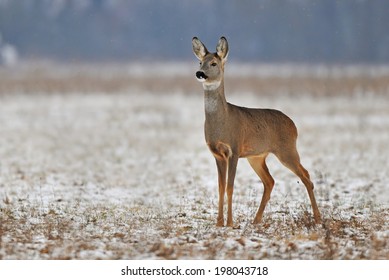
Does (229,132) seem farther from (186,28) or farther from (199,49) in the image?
(186,28)

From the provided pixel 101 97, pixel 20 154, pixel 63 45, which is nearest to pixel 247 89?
pixel 101 97

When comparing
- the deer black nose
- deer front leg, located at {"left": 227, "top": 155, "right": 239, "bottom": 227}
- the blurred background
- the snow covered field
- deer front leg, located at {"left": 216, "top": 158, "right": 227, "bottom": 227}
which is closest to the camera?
the snow covered field

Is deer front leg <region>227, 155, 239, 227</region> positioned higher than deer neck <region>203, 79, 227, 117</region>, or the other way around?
deer neck <region>203, 79, 227, 117</region>

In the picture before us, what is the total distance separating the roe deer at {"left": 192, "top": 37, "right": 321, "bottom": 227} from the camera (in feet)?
34.0

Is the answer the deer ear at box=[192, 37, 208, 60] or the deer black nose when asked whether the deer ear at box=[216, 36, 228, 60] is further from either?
the deer black nose

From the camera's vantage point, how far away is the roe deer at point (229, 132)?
1036 cm

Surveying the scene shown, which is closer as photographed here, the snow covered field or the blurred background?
the snow covered field

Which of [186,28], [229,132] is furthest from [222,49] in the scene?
[186,28]

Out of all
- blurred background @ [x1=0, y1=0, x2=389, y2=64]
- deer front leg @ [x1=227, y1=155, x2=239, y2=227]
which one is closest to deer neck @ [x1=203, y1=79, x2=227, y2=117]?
deer front leg @ [x1=227, y1=155, x2=239, y2=227]

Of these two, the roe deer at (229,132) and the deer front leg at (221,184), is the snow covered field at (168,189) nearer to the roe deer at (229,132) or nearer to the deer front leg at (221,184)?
the deer front leg at (221,184)

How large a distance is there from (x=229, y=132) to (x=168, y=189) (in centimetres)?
516

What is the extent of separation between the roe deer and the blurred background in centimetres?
10148

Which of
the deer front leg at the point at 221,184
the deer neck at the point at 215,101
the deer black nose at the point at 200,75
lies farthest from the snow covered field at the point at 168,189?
A: the deer black nose at the point at 200,75

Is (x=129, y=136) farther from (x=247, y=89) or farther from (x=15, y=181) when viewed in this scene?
(x=247, y=89)
